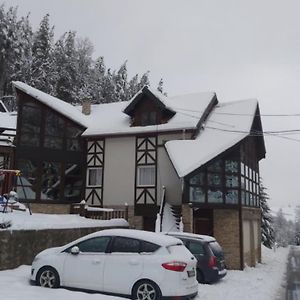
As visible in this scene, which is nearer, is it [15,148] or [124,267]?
[124,267]

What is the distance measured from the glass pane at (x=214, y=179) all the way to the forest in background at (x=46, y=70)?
24964 millimetres

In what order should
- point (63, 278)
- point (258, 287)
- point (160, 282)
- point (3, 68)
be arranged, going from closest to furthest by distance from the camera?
point (160, 282) < point (63, 278) < point (258, 287) < point (3, 68)

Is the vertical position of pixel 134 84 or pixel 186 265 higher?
pixel 134 84

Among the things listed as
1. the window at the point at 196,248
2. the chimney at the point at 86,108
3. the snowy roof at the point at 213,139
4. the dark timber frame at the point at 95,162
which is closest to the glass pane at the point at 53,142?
the dark timber frame at the point at 95,162

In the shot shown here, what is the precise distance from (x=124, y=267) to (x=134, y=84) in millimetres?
54936

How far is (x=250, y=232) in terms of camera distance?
26.3m

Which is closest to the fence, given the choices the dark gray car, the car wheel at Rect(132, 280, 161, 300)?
the dark gray car

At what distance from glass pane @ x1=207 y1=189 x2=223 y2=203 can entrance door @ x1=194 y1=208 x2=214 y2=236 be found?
1.52m

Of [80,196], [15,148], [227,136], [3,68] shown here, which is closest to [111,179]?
[80,196]

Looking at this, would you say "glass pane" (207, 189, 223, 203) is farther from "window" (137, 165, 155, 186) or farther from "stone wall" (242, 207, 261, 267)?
"window" (137, 165, 155, 186)

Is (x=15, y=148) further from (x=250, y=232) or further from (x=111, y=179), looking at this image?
→ (x=250, y=232)

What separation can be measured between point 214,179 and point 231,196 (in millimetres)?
1330

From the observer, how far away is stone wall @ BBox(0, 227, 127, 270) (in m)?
13.4

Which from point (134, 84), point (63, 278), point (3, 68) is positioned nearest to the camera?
point (63, 278)
